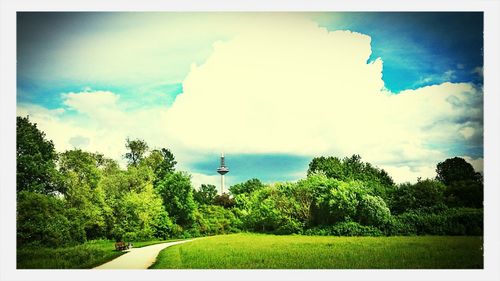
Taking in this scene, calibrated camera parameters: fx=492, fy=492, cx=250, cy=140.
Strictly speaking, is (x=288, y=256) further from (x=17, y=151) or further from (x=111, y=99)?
(x=17, y=151)

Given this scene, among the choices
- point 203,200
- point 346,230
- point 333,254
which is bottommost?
point 333,254

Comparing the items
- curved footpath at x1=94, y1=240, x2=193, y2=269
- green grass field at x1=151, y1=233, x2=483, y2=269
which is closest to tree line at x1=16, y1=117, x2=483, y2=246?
curved footpath at x1=94, y1=240, x2=193, y2=269

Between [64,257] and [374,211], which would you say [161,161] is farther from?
[374,211]

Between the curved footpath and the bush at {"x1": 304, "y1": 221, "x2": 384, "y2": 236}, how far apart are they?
420cm

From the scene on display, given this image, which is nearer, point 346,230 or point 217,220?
point 346,230

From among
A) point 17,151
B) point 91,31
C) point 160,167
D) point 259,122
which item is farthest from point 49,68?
point 259,122

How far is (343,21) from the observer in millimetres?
11703

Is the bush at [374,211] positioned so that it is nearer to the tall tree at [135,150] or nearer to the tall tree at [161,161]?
the tall tree at [161,161]

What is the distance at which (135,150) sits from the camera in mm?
12766

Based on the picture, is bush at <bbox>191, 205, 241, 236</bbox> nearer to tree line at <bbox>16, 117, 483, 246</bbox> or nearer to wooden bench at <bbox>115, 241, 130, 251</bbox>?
tree line at <bbox>16, 117, 483, 246</bbox>

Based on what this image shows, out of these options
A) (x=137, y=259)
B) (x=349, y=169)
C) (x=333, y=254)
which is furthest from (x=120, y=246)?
(x=349, y=169)

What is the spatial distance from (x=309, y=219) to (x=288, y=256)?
3.01 meters

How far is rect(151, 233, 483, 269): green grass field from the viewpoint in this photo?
34.9ft

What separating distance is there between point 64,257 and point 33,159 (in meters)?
2.54
